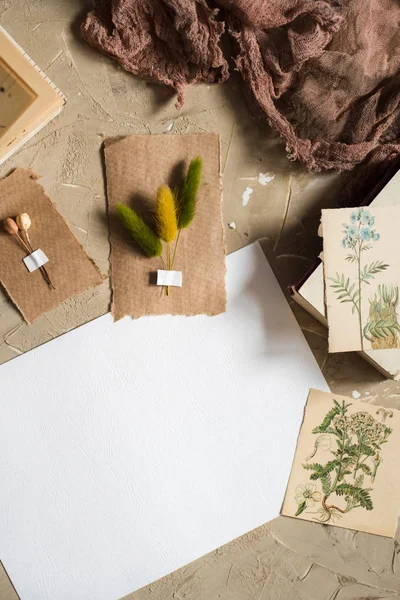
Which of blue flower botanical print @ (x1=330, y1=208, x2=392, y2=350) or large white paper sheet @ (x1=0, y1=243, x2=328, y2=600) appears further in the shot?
large white paper sheet @ (x1=0, y1=243, x2=328, y2=600)

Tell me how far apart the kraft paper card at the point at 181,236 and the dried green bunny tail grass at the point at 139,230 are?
26 mm

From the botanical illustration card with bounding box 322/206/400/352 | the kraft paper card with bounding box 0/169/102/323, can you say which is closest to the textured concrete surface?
the kraft paper card with bounding box 0/169/102/323

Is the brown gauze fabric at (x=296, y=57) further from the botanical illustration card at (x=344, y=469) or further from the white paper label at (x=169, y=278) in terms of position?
the botanical illustration card at (x=344, y=469)

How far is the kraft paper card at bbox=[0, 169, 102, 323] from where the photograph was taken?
0.92 meters

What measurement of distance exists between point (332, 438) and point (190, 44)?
0.71 m

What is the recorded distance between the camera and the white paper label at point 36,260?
92 cm

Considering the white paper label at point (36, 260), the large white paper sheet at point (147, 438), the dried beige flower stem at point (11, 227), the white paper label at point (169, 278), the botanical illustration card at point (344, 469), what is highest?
the dried beige flower stem at point (11, 227)

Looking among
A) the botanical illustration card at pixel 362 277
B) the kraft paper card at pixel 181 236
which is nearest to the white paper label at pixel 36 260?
the kraft paper card at pixel 181 236

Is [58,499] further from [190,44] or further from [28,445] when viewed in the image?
[190,44]

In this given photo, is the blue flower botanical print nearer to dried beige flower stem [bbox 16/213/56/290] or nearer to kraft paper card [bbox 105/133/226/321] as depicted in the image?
kraft paper card [bbox 105/133/226/321]

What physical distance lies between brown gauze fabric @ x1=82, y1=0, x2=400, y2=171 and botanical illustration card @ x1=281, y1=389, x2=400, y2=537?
0.44 metres

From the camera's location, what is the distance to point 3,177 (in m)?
0.93

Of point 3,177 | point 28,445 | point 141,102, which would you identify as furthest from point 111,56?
point 28,445

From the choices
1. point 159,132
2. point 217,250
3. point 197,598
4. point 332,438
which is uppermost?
point 159,132
